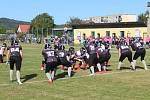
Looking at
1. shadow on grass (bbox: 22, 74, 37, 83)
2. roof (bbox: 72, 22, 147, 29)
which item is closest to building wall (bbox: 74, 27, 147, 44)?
roof (bbox: 72, 22, 147, 29)

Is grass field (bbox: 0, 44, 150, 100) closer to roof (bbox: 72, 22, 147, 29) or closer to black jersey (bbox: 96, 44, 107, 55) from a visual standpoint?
black jersey (bbox: 96, 44, 107, 55)

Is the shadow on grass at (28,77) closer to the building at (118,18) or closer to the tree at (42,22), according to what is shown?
the building at (118,18)

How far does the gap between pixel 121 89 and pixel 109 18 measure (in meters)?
98.1

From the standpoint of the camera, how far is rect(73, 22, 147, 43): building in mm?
69631

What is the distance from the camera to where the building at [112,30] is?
6963cm

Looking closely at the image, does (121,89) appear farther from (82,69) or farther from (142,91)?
(82,69)

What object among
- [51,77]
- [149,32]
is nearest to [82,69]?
[51,77]

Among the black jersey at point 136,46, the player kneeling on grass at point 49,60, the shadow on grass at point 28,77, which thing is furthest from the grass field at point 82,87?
the black jersey at point 136,46

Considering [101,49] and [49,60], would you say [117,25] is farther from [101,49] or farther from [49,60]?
[49,60]

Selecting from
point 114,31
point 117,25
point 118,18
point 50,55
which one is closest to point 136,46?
point 50,55

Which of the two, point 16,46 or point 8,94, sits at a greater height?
point 16,46

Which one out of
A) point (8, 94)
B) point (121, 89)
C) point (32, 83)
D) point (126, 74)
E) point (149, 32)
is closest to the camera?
point (8, 94)

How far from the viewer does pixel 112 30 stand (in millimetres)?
73750

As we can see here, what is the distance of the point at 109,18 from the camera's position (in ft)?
371
